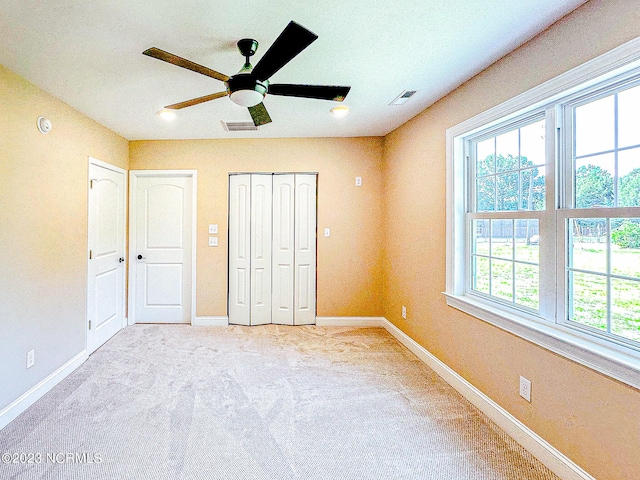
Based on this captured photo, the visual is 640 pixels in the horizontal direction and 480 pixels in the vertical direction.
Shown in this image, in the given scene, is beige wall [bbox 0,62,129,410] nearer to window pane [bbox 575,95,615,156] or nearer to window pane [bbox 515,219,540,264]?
window pane [bbox 515,219,540,264]

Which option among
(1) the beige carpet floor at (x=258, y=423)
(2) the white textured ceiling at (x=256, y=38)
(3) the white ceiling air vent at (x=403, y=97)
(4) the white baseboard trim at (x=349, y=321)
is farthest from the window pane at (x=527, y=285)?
(4) the white baseboard trim at (x=349, y=321)

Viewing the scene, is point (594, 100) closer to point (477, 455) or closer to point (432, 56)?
point (432, 56)

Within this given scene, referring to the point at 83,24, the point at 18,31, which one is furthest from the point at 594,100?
the point at 18,31

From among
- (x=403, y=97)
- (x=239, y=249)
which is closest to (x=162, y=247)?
(x=239, y=249)

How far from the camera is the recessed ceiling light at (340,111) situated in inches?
114

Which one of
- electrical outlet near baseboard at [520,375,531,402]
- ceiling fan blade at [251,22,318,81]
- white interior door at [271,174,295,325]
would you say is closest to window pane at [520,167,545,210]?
electrical outlet near baseboard at [520,375,531,402]

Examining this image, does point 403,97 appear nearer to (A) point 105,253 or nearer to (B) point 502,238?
(B) point 502,238

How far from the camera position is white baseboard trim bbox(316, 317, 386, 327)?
4.03 m

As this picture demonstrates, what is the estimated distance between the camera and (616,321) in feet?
4.89

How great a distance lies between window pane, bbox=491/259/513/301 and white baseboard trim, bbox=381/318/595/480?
72 cm

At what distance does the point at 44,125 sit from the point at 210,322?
8.58 feet

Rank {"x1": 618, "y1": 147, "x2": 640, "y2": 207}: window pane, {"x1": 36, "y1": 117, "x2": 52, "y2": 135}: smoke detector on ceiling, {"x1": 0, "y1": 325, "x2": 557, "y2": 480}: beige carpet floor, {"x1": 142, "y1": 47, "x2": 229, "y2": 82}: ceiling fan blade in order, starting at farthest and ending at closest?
{"x1": 36, "y1": 117, "x2": 52, "y2": 135}: smoke detector on ceiling → {"x1": 0, "y1": 325, "x2": 557, "y2": 480}: beige carpet floor → {"x1": 142, "y1": 47, "x2": 229, "y2": 82}: ceiling fan blade → {"x1": 618, "y1": 147, "x2": 640, "y2": 207}: window pane

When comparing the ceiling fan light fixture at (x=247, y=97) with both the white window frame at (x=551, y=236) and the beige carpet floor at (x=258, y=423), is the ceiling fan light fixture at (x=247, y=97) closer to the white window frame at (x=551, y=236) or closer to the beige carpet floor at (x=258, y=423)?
the white window frame at (x=551, y=236)

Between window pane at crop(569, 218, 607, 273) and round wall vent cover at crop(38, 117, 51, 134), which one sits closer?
window pane at crop(569, 218, 607, 273)
